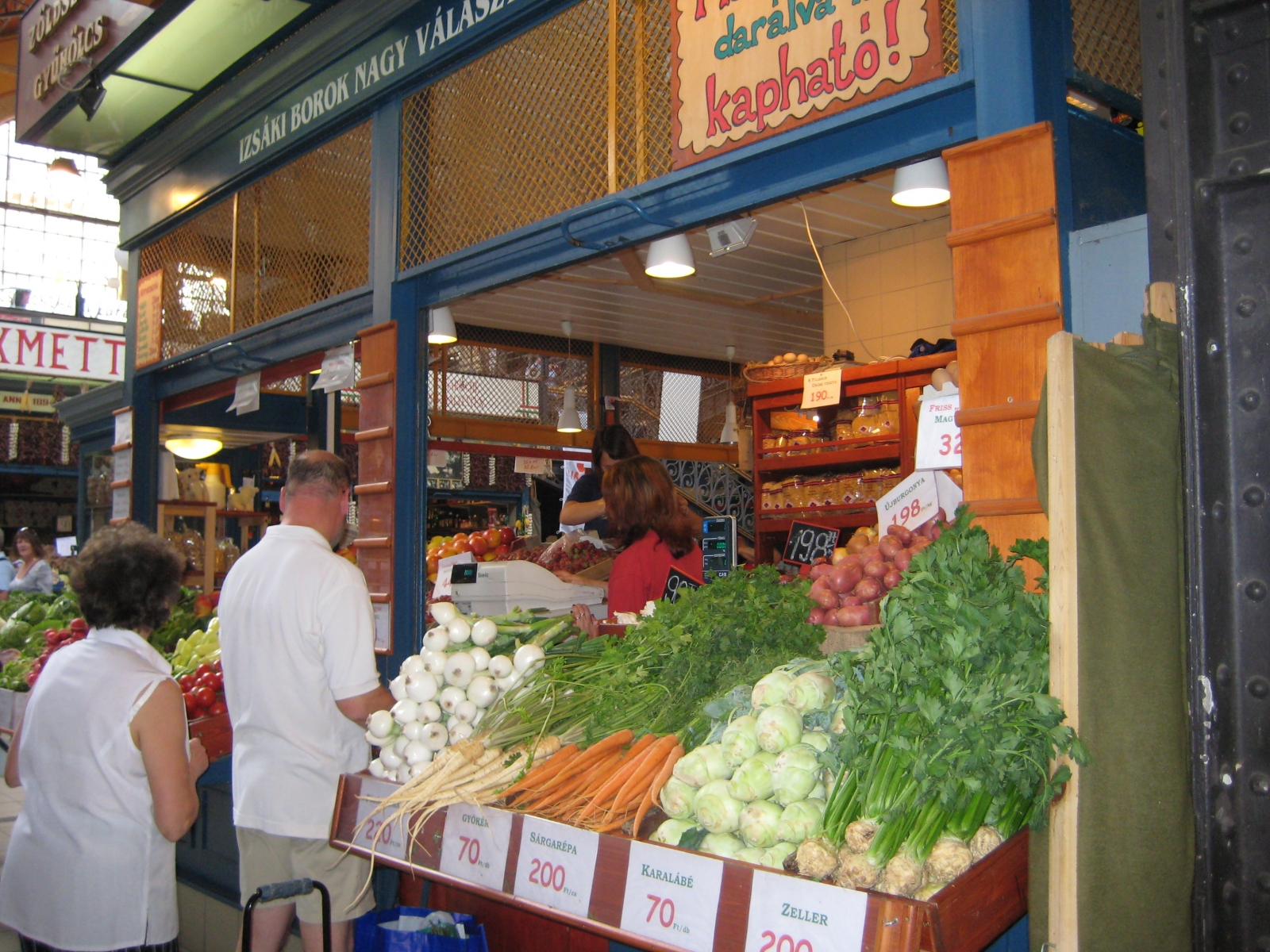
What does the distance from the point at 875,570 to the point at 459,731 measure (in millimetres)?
1289

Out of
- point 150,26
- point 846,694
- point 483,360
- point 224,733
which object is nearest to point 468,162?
point 150,26

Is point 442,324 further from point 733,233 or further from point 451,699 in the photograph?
point 451,699

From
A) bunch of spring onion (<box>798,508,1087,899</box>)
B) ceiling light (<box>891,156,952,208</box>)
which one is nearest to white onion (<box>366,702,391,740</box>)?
bunch of spring onion (<box>798,508,1087,899</box>)

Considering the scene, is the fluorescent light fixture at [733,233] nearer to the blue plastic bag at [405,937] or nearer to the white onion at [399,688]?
the white onion at [399,688]

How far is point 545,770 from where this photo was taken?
2414 millimetres

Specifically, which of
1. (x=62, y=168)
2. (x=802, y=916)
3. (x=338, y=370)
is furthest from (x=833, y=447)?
(x=62, y=168)

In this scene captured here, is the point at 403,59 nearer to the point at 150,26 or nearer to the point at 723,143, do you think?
the point at 150,26

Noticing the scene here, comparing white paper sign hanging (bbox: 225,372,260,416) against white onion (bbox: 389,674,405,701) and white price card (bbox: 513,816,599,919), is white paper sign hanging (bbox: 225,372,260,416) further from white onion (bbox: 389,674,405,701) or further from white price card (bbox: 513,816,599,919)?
white price card (bbox: 513,816,599,919)

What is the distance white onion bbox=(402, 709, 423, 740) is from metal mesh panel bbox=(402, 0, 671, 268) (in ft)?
6.92

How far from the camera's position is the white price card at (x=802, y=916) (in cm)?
159

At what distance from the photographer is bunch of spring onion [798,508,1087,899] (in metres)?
1.76

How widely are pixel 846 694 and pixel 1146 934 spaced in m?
0.67

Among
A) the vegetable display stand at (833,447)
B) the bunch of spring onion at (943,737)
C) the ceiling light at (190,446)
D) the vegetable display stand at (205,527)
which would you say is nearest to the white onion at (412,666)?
the bunch of spring onion at (943,737)

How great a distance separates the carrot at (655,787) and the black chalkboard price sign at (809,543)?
8.42 feet
